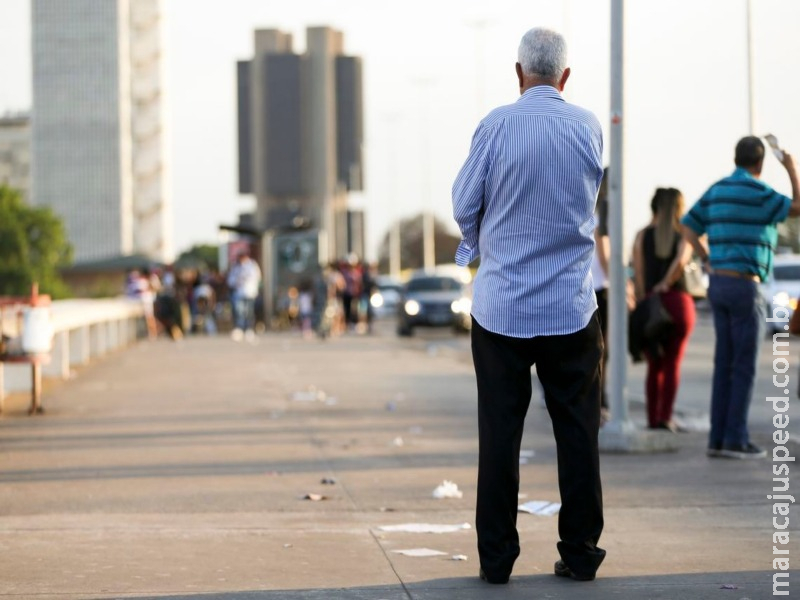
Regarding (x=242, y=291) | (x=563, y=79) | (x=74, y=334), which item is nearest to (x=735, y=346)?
→ (x=563, y=79)

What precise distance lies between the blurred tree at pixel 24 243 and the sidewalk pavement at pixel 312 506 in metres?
117

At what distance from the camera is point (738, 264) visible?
33.5 ft

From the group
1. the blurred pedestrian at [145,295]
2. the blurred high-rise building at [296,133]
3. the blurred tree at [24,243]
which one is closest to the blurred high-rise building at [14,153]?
the blurred tree at [24,243]

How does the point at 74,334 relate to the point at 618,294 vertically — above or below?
below

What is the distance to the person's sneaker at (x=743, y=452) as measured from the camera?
408 inches

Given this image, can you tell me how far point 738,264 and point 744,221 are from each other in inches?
10.7

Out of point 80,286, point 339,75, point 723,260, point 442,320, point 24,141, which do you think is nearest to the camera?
point 723,260

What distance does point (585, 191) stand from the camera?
20.5ft

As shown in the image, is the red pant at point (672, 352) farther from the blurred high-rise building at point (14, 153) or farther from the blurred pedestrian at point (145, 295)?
the blurred high-rise building at point (14, 153)

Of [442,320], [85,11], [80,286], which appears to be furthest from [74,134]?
[442,320]

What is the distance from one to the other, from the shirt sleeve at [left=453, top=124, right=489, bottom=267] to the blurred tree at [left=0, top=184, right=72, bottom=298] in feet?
412

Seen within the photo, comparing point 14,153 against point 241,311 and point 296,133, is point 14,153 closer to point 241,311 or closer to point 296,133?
point 296,133

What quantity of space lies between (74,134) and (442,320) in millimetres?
123808

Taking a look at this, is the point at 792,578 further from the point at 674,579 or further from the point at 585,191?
the point at 585,191
